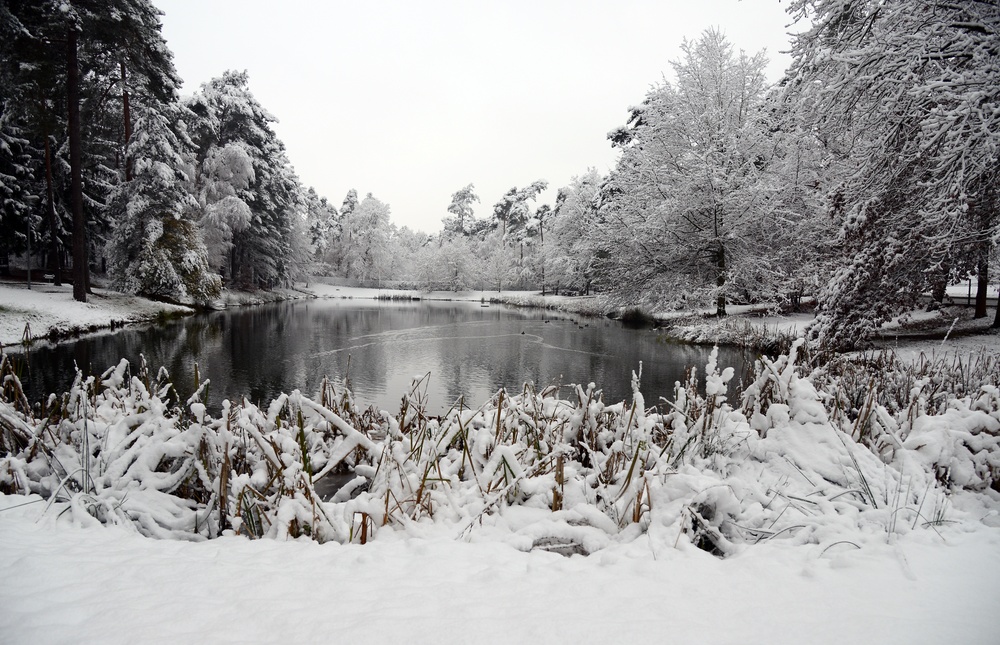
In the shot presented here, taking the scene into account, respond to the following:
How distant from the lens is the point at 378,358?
13.0 meters

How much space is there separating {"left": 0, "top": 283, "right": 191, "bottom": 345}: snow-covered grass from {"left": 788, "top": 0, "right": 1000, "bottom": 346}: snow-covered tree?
18.4 meters

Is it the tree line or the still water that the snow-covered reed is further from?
the tree line

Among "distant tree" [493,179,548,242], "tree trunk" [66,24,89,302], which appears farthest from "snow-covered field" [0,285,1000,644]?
"distant tree" [493,179,548,242]

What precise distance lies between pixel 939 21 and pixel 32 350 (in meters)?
19.2

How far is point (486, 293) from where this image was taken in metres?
53.5

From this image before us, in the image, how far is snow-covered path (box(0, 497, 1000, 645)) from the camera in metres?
1.50

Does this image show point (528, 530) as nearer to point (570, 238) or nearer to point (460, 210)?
point (570, 238)

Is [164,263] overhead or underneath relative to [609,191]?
underneath

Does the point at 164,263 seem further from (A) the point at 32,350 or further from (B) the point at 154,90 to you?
(A) the point at 32,350

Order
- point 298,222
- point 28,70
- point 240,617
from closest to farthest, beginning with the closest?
point 240,617
point 28,70
point 298,222

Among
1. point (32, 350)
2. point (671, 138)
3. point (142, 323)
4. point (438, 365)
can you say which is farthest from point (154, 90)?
point (671, 138)

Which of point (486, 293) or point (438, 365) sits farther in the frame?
point (486, 293)

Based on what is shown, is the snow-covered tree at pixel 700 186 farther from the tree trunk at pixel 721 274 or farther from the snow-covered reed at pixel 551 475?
the snow-covered reed at pixel 551 475

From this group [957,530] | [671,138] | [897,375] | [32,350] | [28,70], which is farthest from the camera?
[671,138]
